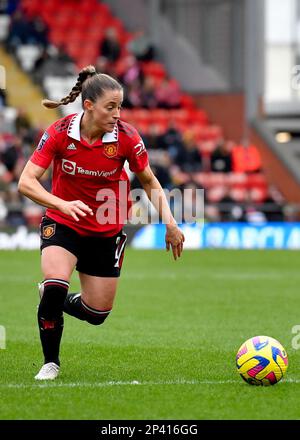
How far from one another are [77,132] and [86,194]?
1.59ft

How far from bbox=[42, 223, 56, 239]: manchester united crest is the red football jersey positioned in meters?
0.07

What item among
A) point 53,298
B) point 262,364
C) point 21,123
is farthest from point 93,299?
point 21,123

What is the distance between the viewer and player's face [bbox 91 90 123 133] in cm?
765

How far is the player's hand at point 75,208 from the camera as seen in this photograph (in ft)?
23.9

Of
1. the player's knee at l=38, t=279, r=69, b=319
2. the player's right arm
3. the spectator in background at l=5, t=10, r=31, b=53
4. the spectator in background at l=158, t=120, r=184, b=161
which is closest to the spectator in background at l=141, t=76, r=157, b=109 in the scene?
the spectator in background at l=158, t=120, r=184, b=161

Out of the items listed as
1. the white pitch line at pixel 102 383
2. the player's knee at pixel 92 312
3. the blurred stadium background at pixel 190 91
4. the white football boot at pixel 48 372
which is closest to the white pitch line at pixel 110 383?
the white pitch line at pixel 102 383

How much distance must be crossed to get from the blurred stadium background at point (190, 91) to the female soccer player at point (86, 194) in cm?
1537

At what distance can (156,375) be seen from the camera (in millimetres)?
8141

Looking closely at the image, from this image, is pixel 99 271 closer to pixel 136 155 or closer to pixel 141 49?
pixel 136 155

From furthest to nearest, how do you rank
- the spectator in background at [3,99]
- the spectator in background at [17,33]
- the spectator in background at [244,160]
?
the spectator in background at [17,33] < the spectator in background at [3,99] < the spectator in background at [244,160]

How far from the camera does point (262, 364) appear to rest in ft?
24.6

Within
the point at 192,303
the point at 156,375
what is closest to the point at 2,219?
the point at 192,303

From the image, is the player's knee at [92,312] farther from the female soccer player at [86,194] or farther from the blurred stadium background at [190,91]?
the blurred stadium background at [190,91]

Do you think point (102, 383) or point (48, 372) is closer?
point (102, 383)
